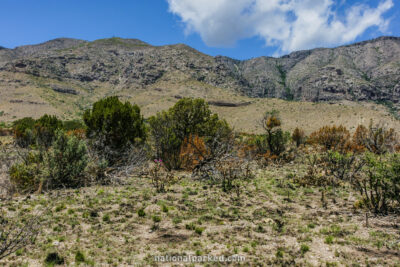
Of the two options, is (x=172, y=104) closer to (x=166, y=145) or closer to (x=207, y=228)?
(x=166, y=145)

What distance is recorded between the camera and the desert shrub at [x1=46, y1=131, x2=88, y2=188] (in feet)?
33.0

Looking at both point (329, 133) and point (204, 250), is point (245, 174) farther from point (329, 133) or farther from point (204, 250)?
point (329, 133)

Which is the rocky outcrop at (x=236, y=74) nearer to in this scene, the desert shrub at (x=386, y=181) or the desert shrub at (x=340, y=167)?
the desert shrub at (x=340, y=167)

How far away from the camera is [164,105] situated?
7881 centimetres

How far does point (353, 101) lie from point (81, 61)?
167 meters

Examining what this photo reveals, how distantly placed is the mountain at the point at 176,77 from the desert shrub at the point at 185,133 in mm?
59747

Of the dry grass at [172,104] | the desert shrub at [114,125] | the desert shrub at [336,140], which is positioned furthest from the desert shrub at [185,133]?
the dry grass at [172,104]

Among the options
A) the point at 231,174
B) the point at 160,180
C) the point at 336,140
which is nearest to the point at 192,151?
the point at 231,174

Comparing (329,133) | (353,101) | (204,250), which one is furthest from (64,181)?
(353,101)

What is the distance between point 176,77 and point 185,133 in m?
90.3

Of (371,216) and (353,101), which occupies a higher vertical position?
(353,101)

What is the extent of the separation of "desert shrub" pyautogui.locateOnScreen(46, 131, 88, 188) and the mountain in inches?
2653

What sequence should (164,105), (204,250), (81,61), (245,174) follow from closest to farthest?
(204,250), (245,174), (164,105), (81,61)

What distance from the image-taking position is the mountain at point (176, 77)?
87688 millimetres
